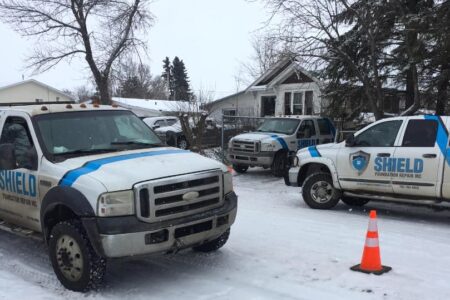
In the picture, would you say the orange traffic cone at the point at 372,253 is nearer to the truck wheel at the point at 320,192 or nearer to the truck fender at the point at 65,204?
the truck fender at the point at 65,204

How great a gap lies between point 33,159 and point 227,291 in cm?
264

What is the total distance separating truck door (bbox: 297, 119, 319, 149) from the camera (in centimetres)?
1449

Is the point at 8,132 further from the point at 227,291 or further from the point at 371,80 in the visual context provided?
the point at 371,80

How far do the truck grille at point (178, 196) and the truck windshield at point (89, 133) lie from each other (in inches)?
46.4

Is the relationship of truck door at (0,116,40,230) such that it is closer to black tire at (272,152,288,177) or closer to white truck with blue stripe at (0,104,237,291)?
white truck with blue stripe at (0,104,237,291)

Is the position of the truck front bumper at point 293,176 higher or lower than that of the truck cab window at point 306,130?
lower

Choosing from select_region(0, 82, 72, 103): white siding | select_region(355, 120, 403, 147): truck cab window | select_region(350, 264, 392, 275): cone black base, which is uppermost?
select_region(0, 82, 72, 103): white siding

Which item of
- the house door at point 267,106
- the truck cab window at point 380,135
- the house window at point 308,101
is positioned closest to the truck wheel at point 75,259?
the truck cab window at point 380,135

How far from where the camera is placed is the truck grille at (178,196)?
4.74 meters

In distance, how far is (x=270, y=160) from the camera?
1377cm

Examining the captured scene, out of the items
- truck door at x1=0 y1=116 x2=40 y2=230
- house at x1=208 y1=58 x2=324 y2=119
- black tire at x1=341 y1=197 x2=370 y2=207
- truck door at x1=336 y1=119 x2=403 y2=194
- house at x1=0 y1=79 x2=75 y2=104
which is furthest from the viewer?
house at x1=0 y1=79 x2=75 y2=104

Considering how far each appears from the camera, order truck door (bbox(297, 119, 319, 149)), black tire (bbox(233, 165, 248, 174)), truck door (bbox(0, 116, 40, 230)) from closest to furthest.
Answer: truck door (bbox(0, 116, 40, 230)) < truck door (bbox(297, 119, 319, 149)) < black tire (bbox(233, 165, 248, 174))

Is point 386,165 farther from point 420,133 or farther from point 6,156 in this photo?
point 6,156

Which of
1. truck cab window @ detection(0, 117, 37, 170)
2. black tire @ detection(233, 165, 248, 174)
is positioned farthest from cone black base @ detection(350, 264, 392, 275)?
black tire @ detection(233, 165, 248, 174)
